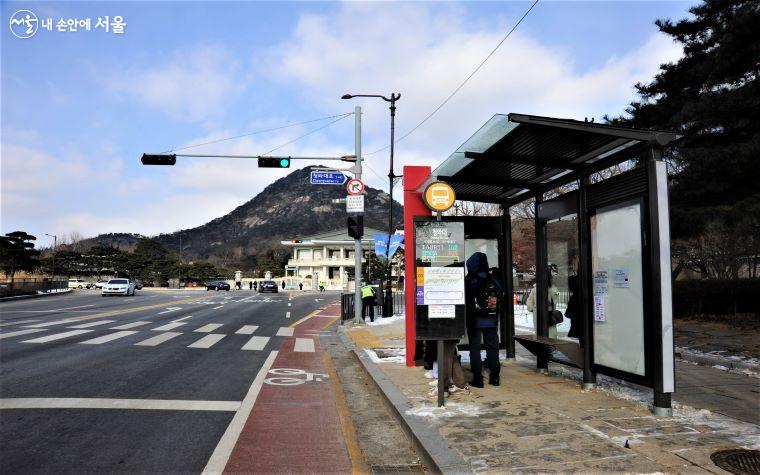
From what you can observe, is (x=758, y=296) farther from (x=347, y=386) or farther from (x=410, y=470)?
(x=410, y=470)

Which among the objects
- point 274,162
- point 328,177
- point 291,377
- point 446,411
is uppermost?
point 274,162

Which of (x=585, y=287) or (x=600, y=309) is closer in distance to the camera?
(x=600, y=309)

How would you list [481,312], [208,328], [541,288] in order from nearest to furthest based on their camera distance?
[481,312] < [541,288] < [208,328]

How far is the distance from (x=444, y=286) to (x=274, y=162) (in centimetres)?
1554

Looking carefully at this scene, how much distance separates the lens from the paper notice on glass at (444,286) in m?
6.97

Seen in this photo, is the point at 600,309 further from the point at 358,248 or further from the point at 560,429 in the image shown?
the point at 358,248

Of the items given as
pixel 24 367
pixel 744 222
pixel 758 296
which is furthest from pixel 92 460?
pixel 758 296

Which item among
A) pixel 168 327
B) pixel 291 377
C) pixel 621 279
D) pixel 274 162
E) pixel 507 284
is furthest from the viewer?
pixel 274 162

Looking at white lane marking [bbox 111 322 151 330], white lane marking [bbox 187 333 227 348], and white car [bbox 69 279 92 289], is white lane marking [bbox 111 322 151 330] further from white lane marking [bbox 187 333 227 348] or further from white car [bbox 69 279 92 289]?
white car [bbox 69 279 92 289]

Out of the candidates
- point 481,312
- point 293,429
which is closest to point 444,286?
point 481,312

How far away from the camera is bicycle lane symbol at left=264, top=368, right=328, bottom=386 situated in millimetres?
8945

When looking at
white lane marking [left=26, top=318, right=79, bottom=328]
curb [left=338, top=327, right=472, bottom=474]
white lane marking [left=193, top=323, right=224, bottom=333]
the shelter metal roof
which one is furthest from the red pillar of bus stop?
white lane marking [left=26, top=318, right=79, bottom=328]

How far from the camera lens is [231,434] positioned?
576 centimetres

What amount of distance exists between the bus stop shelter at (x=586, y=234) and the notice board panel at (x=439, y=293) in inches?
67.0
